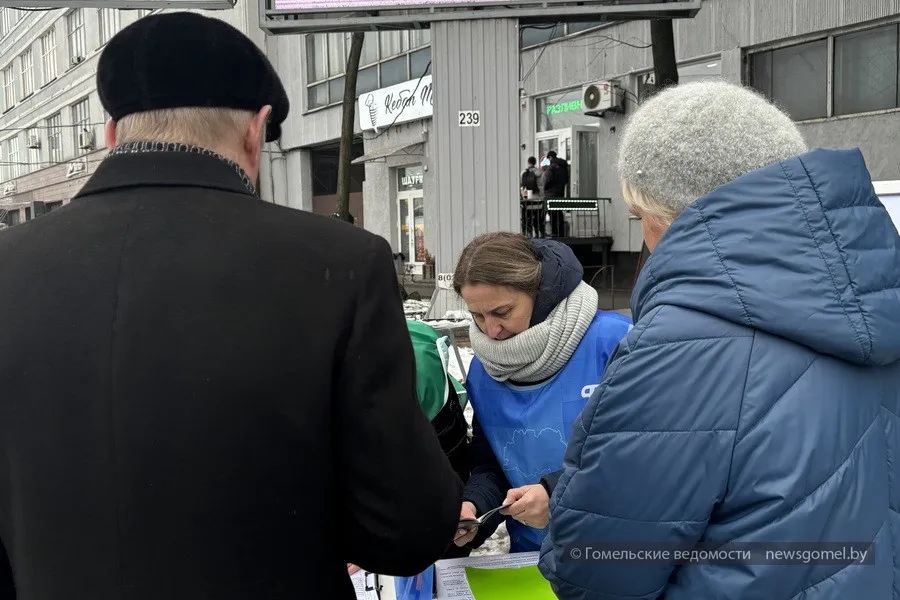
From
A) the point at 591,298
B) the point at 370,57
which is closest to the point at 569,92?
the point at 370,57

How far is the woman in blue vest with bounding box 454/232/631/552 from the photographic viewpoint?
7.25 ft

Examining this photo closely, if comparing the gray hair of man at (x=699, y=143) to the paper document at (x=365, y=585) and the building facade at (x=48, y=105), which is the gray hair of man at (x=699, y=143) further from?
the building facade at (x=48, y=105)

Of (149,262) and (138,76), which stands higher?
(138,76)

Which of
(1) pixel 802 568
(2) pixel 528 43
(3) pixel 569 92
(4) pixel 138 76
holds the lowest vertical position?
(1) pixel 802 568

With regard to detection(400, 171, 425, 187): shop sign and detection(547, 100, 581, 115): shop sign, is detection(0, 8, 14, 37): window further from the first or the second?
detection(547, 100, 581, 115): shop sign

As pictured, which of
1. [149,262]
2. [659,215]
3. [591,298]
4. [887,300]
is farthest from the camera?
[591,298]

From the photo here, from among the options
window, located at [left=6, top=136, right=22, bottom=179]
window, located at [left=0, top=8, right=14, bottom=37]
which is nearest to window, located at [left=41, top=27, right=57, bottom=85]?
window, located at [left=0, top=8, right=14, bottom=37]

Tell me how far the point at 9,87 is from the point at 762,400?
51350 mm

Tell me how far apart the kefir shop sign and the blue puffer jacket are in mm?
16052

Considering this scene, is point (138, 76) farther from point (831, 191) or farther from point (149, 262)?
point (831, 191)

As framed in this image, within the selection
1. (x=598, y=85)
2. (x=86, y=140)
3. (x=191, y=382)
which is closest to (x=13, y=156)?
(x=86, y=140)

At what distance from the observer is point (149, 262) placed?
1.07 m

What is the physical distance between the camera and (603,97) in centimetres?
1384

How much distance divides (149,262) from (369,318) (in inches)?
12.3
